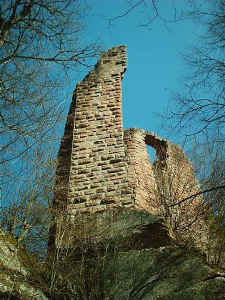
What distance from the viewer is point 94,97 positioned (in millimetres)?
7109

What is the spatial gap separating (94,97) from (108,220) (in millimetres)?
3212

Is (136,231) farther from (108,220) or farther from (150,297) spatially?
(150,297)

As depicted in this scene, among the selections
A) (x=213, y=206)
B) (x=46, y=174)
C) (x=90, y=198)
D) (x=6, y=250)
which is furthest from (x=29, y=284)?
(x=213, y=206)

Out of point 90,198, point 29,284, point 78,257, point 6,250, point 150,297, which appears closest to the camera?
point 150,297

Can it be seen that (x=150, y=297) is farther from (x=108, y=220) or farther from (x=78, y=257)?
(x=108, y=220)

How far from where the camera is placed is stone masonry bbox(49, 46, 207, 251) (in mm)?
5512

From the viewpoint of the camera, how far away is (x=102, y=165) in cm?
597

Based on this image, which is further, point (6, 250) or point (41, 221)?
point (41, 221)

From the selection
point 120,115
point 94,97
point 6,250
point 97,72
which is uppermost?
point 97,72

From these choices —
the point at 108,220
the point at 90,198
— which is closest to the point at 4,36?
the point at 90,198

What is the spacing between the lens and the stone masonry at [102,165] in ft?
18.1

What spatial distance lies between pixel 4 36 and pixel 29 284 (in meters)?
4.18

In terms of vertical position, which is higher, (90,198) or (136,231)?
(90,198)

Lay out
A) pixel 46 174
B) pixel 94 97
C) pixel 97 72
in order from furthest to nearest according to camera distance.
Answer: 1. pixel 97 72
2. pixel 94 97
3. pixel 46 174
